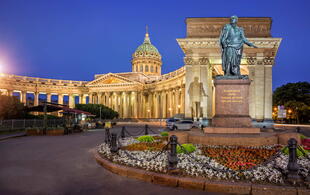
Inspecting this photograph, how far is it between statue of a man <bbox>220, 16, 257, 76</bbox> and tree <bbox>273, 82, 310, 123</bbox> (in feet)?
172

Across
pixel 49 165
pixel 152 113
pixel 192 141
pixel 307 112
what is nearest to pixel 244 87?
pixel 192 141

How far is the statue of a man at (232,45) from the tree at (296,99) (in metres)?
52.5

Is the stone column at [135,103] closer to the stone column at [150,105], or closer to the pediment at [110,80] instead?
the stone column at [150,105]

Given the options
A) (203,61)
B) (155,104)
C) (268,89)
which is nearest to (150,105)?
(155,104)

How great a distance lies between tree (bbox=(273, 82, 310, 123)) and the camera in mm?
57094

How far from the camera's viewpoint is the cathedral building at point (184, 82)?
108 ft

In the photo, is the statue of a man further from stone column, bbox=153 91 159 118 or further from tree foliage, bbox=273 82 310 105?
stone column, bbox=153 91 159 118

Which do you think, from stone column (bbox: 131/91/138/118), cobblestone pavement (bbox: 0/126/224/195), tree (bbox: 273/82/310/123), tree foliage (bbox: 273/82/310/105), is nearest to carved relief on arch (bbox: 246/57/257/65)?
cobblestone pavement (bbox: 0/126/224/195)

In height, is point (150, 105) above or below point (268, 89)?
below

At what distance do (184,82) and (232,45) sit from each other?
41236 mm

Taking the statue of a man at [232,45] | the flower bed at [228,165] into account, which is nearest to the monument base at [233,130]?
the flower bed at [228,165]

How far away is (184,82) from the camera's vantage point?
→ 55031 mm

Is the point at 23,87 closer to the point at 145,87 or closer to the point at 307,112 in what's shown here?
the point at 145,87

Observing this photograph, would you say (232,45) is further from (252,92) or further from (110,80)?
(110,80)
